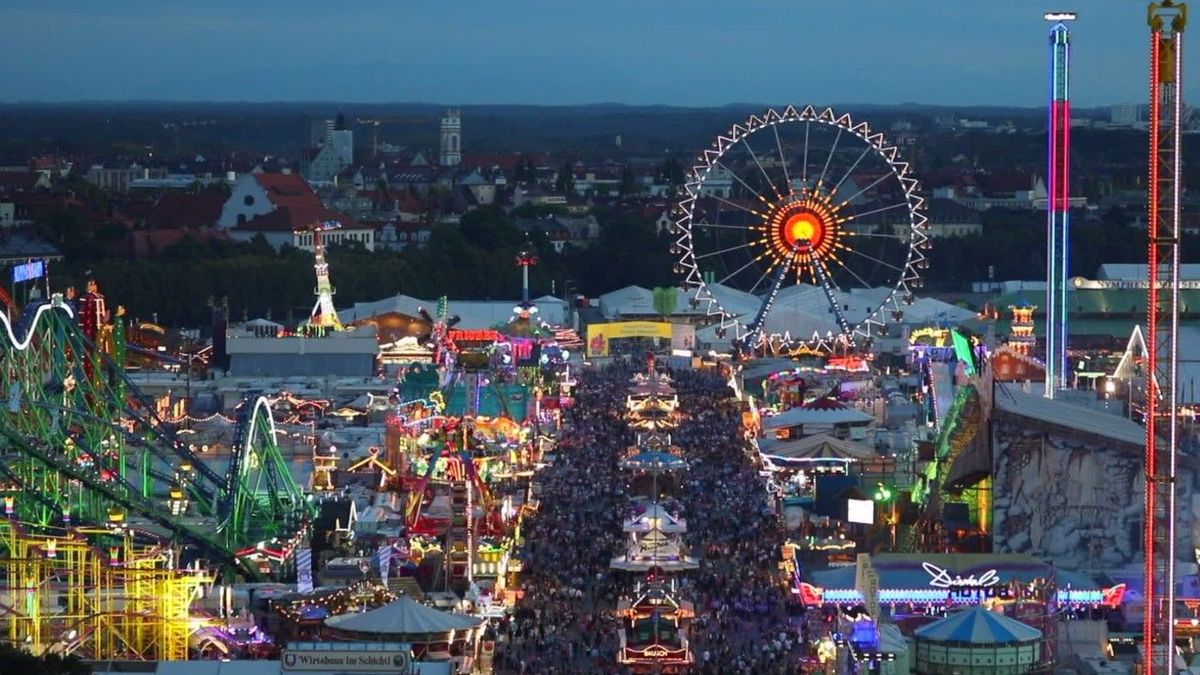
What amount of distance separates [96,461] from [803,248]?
25767 millimetres

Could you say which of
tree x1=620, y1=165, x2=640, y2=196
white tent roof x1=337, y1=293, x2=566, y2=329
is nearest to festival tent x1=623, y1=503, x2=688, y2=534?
white tent roof x1=337, y1=293, x2=566, y2=329

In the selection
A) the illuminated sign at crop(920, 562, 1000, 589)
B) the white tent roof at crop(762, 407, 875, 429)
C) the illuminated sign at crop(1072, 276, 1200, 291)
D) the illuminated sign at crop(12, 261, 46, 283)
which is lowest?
the illuminated sign at crop(920, 562, 1000, 589)

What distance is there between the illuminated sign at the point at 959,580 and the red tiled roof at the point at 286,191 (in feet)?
230

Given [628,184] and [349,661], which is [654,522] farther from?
[628,184]

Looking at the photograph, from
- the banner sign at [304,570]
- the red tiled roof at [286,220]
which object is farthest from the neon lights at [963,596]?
the red tiled roof at [286,220]

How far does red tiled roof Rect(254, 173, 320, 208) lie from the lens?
105 meters

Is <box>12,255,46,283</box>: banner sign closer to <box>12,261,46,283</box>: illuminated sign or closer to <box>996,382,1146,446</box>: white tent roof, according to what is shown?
<box>12,261,46,283</box>: illuminated sign

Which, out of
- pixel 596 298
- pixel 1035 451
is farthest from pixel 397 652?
pixel 596 298

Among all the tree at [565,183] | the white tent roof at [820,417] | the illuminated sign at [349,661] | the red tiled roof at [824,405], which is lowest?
the white tent roof at [820,417]

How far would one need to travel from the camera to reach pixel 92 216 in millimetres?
104500

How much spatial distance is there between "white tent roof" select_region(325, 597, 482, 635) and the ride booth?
4023 mm

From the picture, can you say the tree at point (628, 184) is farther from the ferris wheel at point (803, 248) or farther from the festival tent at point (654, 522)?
the festival tent at point (654, 522)

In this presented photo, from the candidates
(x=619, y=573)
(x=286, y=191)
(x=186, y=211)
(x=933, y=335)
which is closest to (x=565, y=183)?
(x=286, y=191)

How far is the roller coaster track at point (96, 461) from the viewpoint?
3609 centimetres
